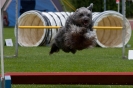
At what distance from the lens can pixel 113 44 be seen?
691 inches

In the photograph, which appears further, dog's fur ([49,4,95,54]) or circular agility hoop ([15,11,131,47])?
circular agility hoop ([15,11,131,47])

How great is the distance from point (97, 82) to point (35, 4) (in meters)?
21.9

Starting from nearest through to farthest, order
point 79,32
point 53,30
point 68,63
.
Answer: point 79,32
point 68,63
point 53,30

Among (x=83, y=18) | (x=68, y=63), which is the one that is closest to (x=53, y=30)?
(x=68, y=63)

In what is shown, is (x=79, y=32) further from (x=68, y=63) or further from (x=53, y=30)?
(x=53, y=30)

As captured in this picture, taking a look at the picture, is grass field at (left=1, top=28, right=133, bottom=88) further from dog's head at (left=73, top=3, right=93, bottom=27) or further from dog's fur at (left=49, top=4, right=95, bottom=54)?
dog's head at (left=73, top=3, right=93, bottom=27)

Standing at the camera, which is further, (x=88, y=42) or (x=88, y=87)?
(x=88, y=87)

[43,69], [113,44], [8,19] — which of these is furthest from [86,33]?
[8,19]

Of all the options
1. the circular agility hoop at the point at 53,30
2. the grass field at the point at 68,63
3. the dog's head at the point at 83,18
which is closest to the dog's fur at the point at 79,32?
the dog's head at the point at 83,18

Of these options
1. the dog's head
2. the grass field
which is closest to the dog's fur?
the dog's head

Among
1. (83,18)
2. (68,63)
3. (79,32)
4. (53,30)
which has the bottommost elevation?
(68,63)

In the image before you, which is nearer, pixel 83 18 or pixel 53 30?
pixel 83 18

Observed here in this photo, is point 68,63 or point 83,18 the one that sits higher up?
point 83,18

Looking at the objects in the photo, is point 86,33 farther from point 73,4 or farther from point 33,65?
point 73,4
